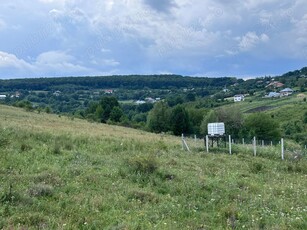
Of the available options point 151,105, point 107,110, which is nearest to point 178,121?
point 107,110

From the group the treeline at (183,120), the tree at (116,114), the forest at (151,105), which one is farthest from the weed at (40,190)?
the tree at (116,114)

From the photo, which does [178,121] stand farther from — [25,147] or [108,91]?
[108,91]

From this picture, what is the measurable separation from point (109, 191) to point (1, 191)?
2.50 metres

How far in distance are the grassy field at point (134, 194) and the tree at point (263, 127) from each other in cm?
7472

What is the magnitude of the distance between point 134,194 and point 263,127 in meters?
83.2

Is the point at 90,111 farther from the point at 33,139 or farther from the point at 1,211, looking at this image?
the point at 1,211

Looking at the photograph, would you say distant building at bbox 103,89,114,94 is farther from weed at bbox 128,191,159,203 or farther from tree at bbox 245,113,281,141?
weed at bbox 128,191,159,203

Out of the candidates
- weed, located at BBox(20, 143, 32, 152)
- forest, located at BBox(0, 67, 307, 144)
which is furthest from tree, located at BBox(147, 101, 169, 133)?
weed, located at BBox(20, 143, 32, 152)

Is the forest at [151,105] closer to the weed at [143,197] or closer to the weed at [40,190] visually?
the weed at [40,190]

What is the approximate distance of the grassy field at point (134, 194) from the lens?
6.96 meters

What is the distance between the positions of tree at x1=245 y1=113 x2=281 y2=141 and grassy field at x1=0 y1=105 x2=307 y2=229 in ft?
245

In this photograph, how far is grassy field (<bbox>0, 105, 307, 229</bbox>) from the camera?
6961mm

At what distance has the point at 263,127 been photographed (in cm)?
8775

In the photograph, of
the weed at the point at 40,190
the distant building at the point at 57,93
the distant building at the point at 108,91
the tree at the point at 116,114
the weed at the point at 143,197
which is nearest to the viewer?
the weed at the point at 40,190
